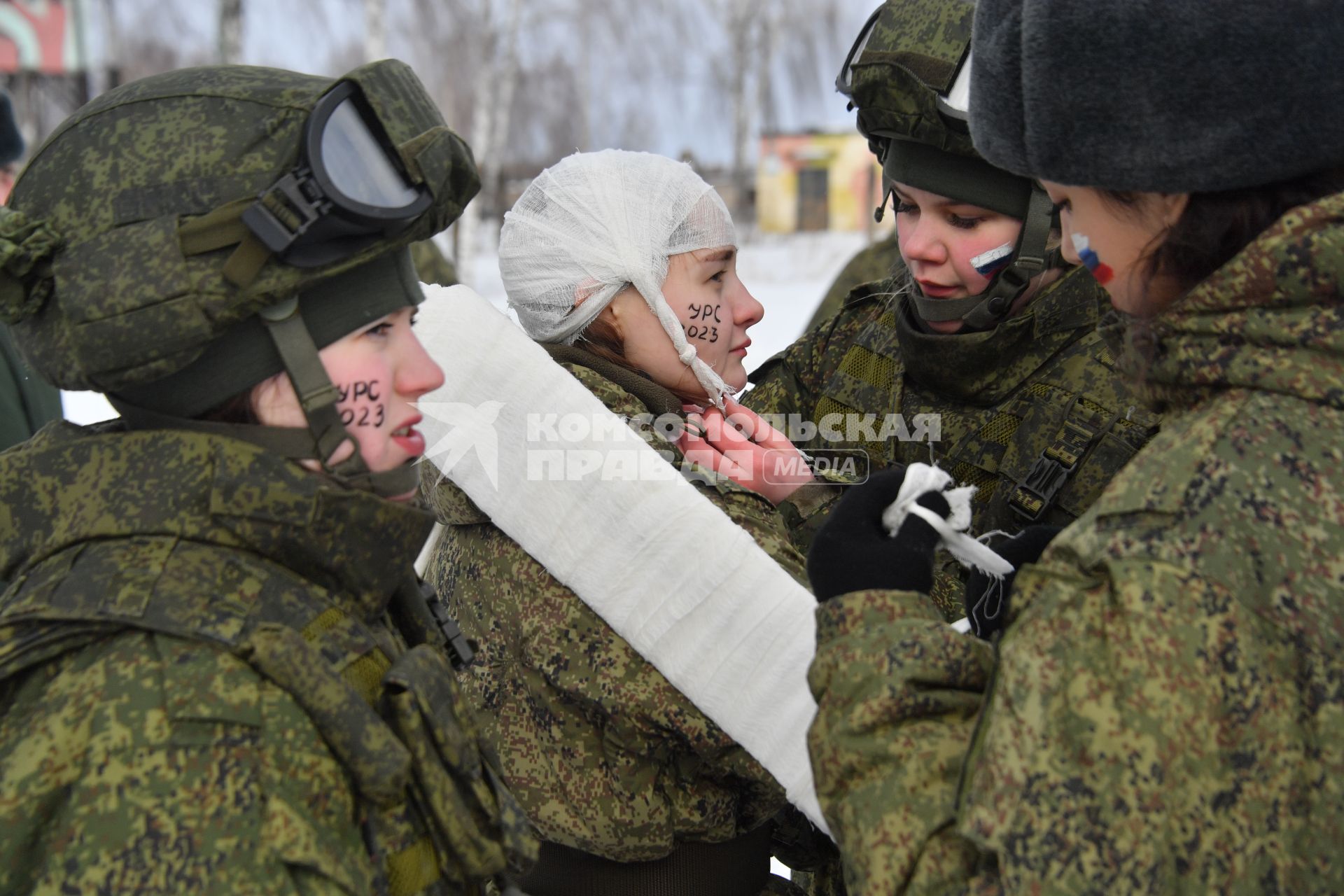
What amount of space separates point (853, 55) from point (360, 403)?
1.91 m

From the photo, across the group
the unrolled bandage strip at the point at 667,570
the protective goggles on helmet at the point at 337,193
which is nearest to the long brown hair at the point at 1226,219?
the unrolled bandage strip at the point at 667,570

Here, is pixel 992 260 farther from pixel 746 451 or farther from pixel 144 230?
pixel 144 230

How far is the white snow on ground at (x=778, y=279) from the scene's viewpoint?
40.9 ft

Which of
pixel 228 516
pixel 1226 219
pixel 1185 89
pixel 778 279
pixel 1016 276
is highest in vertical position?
pixel 1185 89

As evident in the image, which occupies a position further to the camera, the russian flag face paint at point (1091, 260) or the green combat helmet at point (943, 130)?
the green combat helmet at point (943, 130)

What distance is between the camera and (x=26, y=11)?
20484 millimetres

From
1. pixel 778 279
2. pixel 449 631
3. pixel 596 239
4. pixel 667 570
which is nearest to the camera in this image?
pixel 449 631

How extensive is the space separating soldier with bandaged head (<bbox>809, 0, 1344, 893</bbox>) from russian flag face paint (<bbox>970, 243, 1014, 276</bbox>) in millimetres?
1211

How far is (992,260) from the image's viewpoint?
2.78 meters

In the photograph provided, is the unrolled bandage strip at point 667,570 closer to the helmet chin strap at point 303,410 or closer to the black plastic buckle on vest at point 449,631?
the black plastic buckle on vest at point 449,631

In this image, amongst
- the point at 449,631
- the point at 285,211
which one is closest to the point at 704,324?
the point at 449,631

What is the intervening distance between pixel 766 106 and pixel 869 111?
30245mm

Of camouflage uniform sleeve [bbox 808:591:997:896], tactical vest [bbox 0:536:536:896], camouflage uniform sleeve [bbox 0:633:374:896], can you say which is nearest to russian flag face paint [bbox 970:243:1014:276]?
camouflage uniform sleeve [bbox 808:591:997:896]

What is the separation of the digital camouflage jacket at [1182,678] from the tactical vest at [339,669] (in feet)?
1.73
